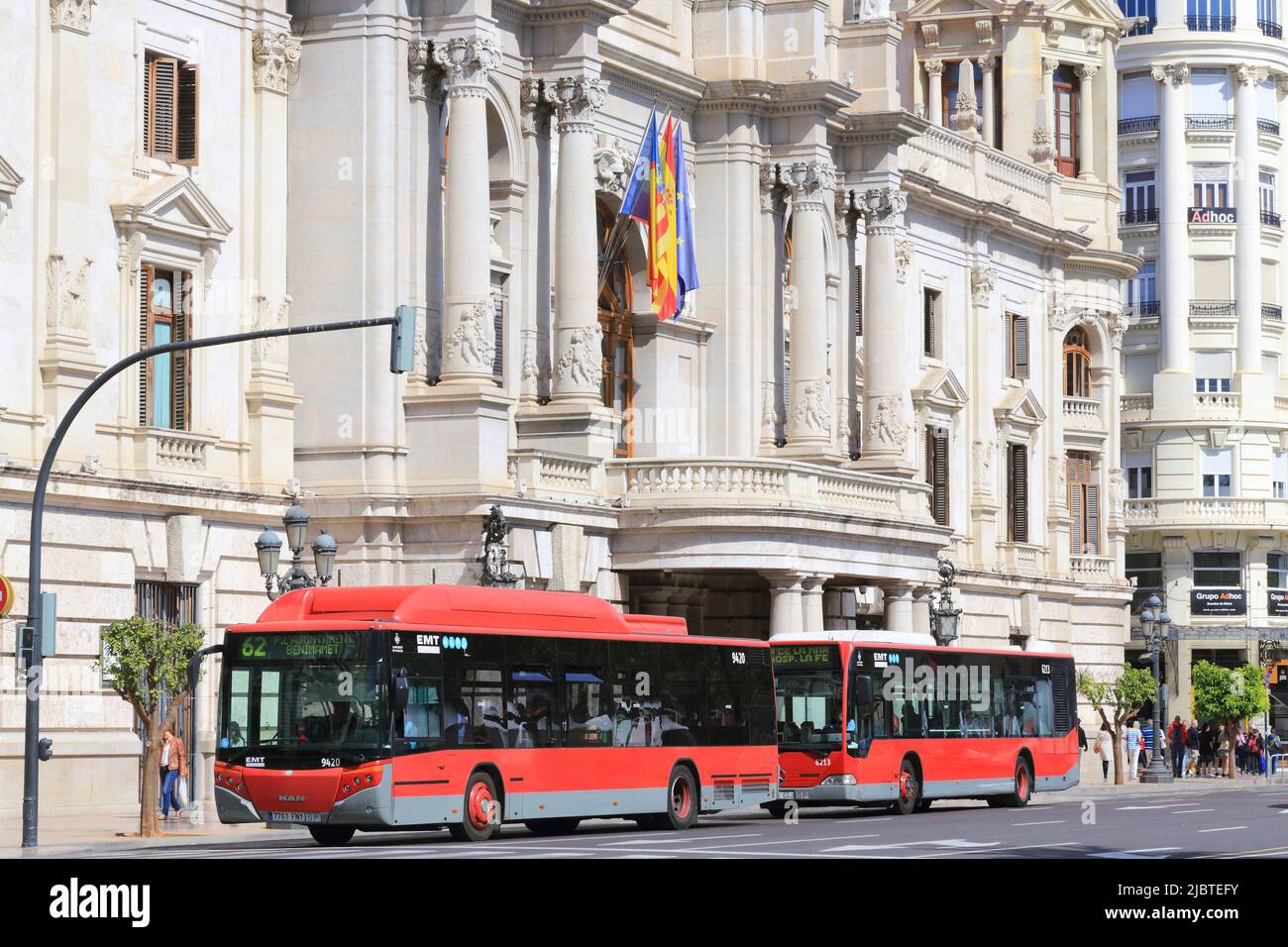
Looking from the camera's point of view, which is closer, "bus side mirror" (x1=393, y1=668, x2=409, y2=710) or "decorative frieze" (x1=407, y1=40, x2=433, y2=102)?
Answer: "bus side mirror" (x1=393, y1=668, x2=409, y2=710)

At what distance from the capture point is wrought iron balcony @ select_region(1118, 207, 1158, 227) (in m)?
93.8

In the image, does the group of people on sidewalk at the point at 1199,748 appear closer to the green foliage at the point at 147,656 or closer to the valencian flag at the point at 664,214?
the valencian flag at the point at 664,214

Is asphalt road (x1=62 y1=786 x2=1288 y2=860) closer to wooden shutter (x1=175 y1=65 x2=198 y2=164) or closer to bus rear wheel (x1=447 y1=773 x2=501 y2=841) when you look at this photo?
bus rear wheel (x1=447 y1=773 x2=501 y2=841)

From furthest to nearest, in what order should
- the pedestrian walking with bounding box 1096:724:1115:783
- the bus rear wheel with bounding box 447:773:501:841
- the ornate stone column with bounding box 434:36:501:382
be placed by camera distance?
the pedestrian walking with bounding box 1096:724:1115:783, the ornate stone column with bounding box 434:36:501:382, the bus rear wheel with bounding box 447:773:501:841

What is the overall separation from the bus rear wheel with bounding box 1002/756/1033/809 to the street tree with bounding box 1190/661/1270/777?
26369mm

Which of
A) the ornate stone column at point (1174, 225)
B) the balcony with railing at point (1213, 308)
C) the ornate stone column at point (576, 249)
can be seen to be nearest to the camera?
the ornate stone column at point (576, 249)

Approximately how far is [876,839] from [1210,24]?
220ft

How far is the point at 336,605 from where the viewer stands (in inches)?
1268

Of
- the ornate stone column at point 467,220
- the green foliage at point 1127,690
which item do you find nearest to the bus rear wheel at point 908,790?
the ornate stone column at point 467,220

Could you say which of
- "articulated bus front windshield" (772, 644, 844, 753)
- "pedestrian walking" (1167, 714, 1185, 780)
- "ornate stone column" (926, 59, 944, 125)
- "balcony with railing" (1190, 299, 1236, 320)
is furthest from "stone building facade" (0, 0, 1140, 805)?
"balcony with railing" (1190, 299, 1236, 320)

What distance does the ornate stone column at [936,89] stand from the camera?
78.1 meters

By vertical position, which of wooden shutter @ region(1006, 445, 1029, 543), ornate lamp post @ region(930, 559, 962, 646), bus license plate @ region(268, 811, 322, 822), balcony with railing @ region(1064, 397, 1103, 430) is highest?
balcony with railing @ region(1064, 397, 1103, 430)

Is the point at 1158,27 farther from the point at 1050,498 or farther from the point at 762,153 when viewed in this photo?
the point at 762,153

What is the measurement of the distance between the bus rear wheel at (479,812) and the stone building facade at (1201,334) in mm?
62257
